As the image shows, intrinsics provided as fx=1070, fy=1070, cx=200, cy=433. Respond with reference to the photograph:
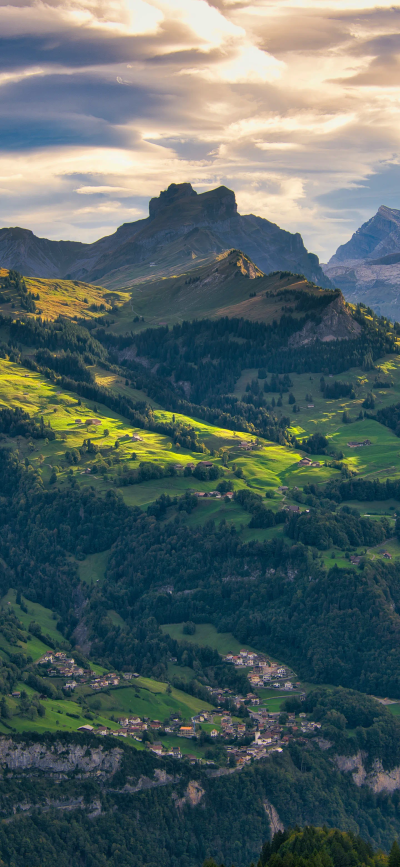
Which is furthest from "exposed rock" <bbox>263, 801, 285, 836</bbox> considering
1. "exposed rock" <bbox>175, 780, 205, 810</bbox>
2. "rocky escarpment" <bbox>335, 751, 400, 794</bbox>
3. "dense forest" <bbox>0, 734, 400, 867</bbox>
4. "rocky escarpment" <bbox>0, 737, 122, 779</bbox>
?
"rocky escarpment" <bbox>0, 737, 122, 779</bbox>

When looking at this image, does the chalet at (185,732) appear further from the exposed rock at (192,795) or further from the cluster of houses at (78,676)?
the cluster of houses at (78,676)

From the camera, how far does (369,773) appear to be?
176 metres

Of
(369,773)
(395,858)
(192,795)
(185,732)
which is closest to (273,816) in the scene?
(192,795)

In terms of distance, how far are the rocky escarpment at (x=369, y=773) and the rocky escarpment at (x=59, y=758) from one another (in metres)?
39.4

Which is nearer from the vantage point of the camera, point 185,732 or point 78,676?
point 185,732

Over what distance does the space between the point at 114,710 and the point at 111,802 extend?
28805mm

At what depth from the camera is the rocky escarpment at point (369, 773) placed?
17475 cm

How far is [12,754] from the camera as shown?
154750 millimetres

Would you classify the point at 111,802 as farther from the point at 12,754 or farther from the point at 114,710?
the point at 114,710

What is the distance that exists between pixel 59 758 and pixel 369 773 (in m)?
52.2

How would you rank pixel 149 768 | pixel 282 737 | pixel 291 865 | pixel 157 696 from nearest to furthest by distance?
pixel 291 865, pixel 149 768, pixel 282 737, pixel 157 696

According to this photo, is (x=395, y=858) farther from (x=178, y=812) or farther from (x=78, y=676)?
(x=78, y=676)

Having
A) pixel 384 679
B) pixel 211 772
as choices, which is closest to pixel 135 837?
pixel 211 772

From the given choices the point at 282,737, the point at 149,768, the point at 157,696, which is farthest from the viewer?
the point at 157,696
